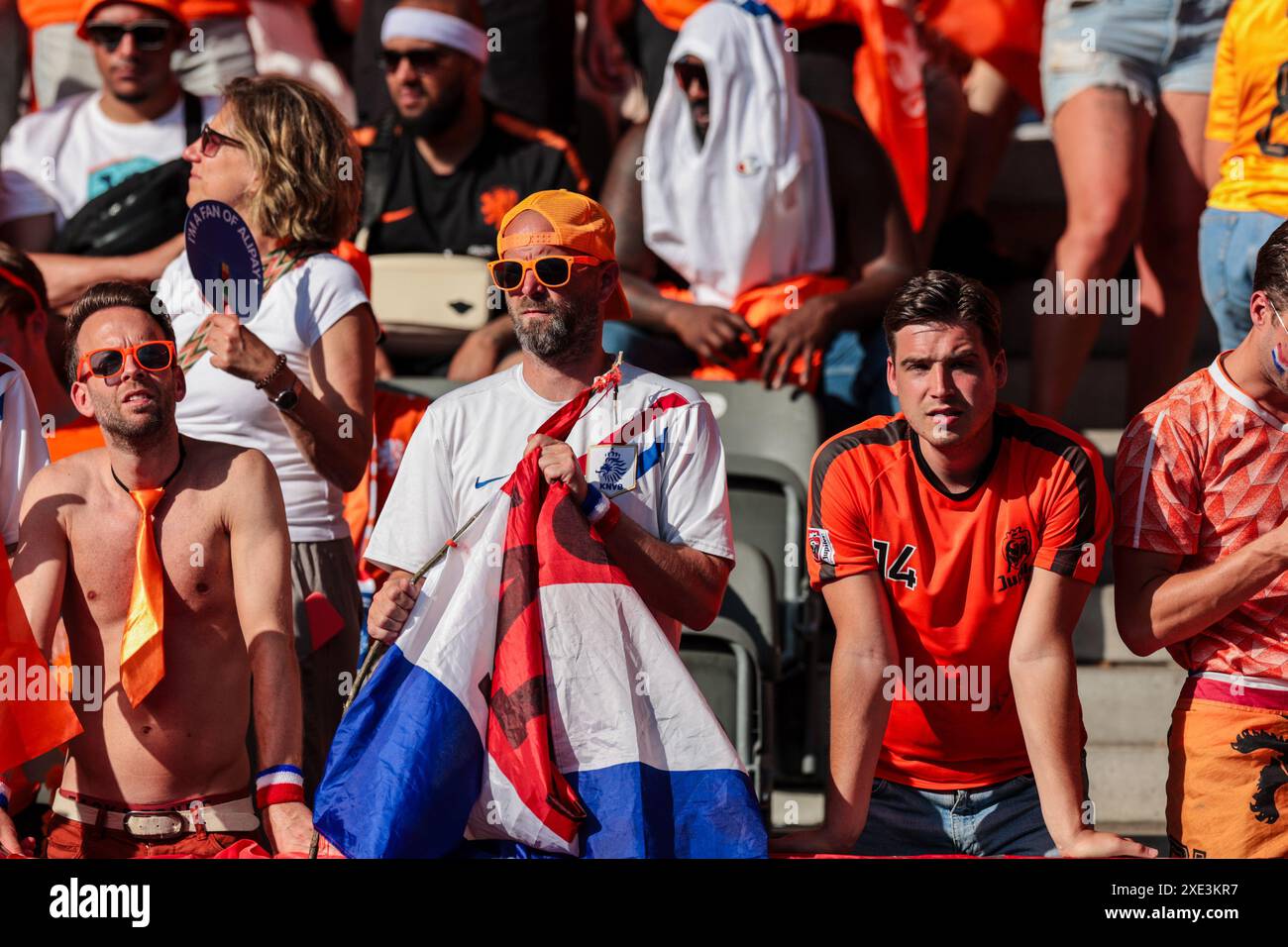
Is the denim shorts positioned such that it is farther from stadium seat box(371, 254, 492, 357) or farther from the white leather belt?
the white leather belt

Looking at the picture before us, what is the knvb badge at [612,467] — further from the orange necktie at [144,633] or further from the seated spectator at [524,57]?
the seated spectator at [524,57]

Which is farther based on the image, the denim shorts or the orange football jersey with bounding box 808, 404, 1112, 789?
the denim shorts

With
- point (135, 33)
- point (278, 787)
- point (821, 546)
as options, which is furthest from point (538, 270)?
point (135, 33)

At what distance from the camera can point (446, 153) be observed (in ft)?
20.2

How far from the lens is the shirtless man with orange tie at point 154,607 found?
3.46 metres

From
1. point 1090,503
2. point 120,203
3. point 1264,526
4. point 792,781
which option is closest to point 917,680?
point 1090,503

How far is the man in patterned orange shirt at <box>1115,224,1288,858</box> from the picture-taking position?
3.43 metres

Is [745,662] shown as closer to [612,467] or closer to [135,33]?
[612,467]

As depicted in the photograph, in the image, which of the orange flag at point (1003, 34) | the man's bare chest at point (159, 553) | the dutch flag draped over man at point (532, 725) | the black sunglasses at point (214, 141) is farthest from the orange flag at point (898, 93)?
the man's bare chest at point (159, 553)

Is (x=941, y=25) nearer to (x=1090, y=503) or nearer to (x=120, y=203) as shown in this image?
(x=120, y=203)

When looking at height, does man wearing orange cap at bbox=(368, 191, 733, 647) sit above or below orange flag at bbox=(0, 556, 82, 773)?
above

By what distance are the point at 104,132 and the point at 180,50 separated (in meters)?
0.60

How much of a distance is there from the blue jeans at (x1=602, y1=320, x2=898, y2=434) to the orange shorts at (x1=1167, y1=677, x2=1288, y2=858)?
2.14 m

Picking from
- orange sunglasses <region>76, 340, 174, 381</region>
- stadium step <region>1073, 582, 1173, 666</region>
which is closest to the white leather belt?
orange sunglasses <region>76, 340, 174, 381</region>
